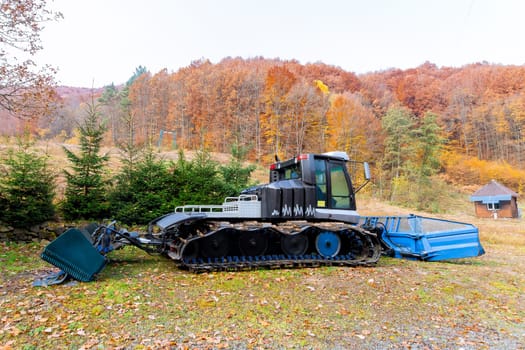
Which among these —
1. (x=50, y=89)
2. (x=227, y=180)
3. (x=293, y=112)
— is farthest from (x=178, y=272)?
(x=293, y=112)

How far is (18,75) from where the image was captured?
7855 mm

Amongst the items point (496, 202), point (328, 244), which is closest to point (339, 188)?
point (328, 244)

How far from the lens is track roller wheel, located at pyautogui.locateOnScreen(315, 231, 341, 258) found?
6.70m

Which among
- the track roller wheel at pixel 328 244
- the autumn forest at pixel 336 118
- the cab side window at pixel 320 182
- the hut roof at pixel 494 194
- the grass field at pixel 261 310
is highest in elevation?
the autumn forest at pixel 336 118

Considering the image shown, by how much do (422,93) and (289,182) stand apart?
66.2 metres

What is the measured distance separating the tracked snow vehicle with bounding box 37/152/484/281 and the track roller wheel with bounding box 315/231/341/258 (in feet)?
0.07

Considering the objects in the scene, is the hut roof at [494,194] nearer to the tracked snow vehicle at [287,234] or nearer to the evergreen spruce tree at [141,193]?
the tracked snow vehicle at [287,234]

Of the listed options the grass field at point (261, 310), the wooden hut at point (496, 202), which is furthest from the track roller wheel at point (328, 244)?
the wooden hut at point (496, 202)

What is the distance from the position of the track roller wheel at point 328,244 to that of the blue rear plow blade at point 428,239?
1.16 meters

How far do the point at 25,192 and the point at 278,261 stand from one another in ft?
24.2

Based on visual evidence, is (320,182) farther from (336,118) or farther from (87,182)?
(336,118)

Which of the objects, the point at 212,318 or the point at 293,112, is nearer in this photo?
the point at 212,318

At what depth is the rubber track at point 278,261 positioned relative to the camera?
19.1ft

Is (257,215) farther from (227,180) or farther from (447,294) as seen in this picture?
(227,180)
